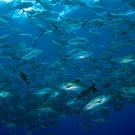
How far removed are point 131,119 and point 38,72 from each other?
11021 centimetres

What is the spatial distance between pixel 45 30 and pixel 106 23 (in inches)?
110

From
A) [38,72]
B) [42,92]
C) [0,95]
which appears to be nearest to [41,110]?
[42,92]

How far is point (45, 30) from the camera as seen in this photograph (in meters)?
8.69

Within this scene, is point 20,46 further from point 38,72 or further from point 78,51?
point 38,72

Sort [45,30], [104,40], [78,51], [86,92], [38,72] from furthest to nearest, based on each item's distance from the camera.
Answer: [104,40], [38,72], [45,30], [78,51], [86,92]

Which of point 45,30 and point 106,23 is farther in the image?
point 45,30

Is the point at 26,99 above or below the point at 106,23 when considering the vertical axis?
below

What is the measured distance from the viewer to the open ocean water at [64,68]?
6375 mm

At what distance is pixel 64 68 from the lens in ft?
44.4

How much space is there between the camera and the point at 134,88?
5141 mm

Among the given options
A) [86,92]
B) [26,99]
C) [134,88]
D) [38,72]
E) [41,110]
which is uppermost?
[86,92]

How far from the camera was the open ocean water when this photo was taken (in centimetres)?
638

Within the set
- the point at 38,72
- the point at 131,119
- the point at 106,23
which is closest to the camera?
the point at 106,23

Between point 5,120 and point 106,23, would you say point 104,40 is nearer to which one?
point 5,120
